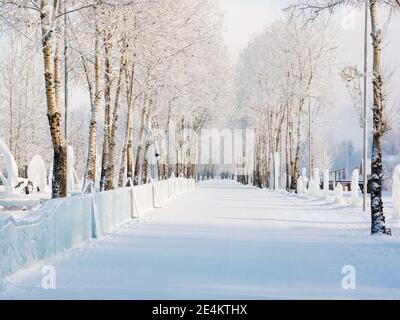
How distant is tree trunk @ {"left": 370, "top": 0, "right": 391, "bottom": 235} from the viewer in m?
16.8

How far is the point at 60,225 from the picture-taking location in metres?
12.8

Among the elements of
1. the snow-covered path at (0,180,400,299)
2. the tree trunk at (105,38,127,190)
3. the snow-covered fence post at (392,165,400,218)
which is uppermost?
the tree trunk at (105,38,127,190)

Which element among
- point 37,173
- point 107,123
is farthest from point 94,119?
point 37,173

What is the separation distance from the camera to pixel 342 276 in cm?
1017

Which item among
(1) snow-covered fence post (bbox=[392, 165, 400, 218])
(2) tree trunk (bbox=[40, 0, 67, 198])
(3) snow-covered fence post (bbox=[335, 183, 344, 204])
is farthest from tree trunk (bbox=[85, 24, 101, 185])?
(3) snow-covered fence post (bbox=[335, 183, 344, 204])

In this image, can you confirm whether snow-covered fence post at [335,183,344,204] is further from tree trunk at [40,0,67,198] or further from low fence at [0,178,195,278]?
tree trunk at [40,0,67,198]

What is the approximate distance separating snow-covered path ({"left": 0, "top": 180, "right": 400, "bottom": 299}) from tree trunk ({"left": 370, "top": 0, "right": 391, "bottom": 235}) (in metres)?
0.51

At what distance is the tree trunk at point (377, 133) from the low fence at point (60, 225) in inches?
260

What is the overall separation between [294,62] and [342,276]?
4296 cm

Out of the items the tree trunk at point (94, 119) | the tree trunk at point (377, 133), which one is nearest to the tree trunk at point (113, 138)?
the tree trunk at point (94, 119)

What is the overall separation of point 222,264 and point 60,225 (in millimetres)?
3285

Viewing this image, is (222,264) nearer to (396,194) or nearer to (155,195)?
(396,194)
